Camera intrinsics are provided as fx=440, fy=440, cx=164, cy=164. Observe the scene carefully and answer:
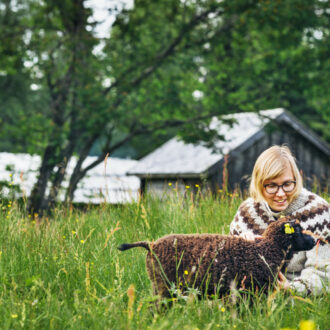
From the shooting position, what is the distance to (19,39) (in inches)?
473

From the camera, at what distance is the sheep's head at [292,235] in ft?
9.02

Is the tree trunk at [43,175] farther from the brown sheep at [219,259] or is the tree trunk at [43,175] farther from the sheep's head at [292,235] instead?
the sheep's head at [292,235]

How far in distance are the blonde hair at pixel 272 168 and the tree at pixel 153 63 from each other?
7.99 metres

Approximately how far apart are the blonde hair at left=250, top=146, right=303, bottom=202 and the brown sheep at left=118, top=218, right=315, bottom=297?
0.59 metres

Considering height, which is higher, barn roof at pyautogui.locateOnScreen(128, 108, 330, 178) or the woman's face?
barn roof at pyautogui.locateOnScreen(128, 108, 330, 178)

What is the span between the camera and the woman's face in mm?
3369

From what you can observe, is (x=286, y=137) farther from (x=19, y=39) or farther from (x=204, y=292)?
(x=204, y=292)

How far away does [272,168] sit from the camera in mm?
3340

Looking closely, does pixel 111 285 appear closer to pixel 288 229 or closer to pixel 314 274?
pixel 288 229

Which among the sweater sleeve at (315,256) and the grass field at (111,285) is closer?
the grass field at (111,285)

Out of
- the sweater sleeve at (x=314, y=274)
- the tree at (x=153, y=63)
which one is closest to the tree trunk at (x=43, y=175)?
the tree at (x=153, y=63)

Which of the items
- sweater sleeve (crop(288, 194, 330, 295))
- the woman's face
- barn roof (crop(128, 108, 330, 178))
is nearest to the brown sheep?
sweater sleeve (crop(288, 194, 330, 295))

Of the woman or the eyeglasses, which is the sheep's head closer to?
the woman

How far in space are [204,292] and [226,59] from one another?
11.5 meters
